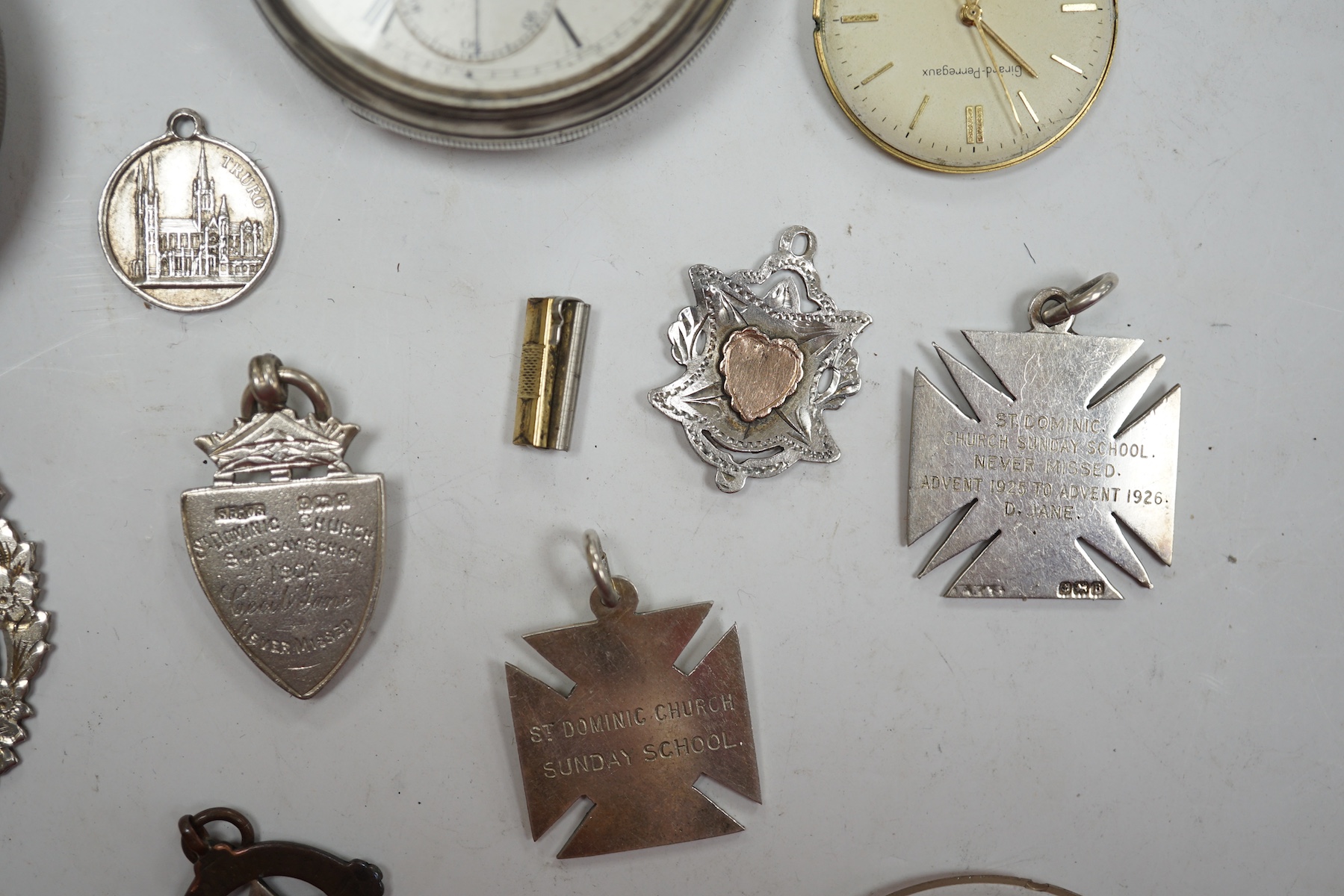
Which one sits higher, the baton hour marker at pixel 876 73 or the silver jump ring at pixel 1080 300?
the baton hour marker at pixel 876 73

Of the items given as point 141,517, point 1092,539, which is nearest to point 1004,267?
point 1092,539

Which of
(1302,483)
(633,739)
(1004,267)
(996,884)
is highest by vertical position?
(1004,267)

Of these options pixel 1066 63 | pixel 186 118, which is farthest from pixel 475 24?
pixel 1066 63

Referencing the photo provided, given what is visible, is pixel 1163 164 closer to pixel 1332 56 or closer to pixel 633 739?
pixel 1332 56

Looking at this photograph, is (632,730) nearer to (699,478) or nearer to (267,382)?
(699,478)

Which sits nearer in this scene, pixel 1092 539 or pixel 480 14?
pixel 480 14

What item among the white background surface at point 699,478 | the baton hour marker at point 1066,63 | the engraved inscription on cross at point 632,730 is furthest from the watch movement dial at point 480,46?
the engraved inscription on cross at point 632,730

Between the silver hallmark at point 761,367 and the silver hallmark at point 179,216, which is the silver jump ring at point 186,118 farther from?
the silver hallmark at point 761,367
